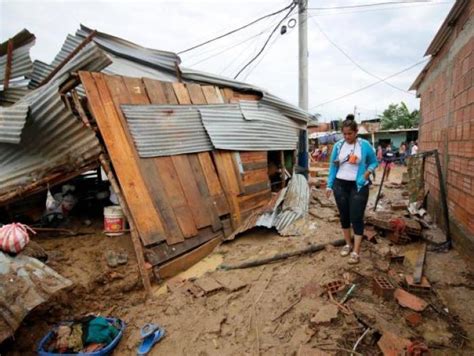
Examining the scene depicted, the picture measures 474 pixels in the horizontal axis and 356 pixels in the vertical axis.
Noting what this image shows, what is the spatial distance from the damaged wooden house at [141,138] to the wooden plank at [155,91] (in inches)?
0.7

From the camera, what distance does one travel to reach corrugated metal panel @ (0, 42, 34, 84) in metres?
4.66

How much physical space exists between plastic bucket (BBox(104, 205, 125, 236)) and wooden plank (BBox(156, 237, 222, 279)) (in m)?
0.95

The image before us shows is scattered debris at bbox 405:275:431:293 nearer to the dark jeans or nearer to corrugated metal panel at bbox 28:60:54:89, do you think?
the dark jeans

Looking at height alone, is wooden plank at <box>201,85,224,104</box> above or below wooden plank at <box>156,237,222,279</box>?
above

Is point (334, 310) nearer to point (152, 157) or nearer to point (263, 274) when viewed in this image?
point (263, 274)

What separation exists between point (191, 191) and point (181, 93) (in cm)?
175

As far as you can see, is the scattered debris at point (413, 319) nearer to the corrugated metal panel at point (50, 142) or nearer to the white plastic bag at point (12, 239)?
A: the white plastic bag at point (12, 239)

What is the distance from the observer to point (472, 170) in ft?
11.2

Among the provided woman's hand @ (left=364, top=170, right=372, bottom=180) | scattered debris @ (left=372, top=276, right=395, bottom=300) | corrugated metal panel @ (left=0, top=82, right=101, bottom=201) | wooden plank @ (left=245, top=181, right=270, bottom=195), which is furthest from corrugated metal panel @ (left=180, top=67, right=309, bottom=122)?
scattered debris @ (left=372, top=276, right=395, bottom=300)

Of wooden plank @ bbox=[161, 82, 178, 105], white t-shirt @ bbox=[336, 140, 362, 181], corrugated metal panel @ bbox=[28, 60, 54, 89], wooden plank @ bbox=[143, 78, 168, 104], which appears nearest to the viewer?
white t-shirt @ bbox=[336, 140, 362, 181]

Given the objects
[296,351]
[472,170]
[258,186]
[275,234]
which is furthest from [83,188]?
[472,170]

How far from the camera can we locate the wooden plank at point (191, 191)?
15.2ft

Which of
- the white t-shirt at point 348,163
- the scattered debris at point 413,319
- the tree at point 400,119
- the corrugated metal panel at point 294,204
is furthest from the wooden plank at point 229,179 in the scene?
the tree at point 400,119

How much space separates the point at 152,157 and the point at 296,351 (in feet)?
10.4
